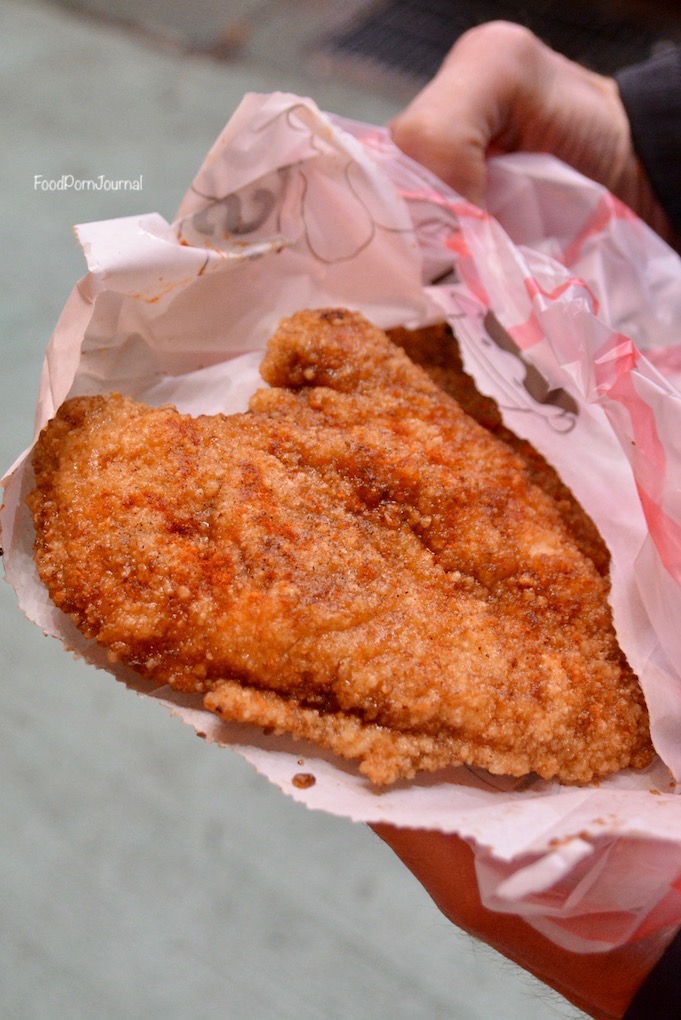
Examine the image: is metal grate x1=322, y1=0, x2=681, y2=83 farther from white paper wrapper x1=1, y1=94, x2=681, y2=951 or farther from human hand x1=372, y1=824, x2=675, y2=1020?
human hand x1=372, y1=824, x2=675, y2=1020

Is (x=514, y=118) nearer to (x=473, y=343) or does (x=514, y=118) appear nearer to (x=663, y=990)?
(x=473, y=343)

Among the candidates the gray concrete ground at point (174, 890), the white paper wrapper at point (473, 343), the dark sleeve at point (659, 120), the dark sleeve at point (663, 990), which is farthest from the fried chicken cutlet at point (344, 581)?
the dark sleeve at point (659, 120)

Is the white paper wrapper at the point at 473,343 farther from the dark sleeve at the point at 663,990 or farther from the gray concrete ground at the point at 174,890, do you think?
the gray concrete ground at the point at 174,890

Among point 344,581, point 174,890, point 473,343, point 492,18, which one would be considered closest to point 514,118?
point 473,343

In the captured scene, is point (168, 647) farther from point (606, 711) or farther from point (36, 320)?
point (36, 320)

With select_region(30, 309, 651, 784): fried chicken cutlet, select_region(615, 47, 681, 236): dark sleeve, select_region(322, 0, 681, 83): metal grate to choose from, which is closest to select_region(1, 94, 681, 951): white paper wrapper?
select_region(30, 309, 651, 784): fried chicken cutlet

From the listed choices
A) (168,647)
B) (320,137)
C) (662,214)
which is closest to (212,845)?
(168,647)
